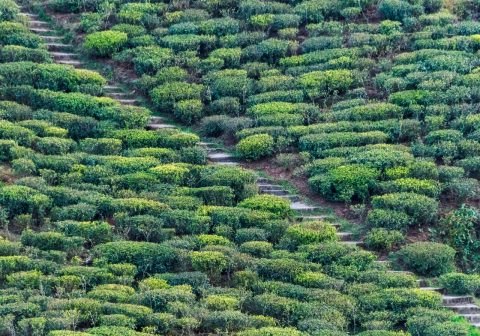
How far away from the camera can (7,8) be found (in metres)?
42.2

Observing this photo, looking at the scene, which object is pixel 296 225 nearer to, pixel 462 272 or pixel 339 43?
pixel 462 272

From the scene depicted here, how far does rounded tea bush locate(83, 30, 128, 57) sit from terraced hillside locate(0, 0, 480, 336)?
75 mm

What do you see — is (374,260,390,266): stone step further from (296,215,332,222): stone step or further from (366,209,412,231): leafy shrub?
(296,215,332,222): stone step

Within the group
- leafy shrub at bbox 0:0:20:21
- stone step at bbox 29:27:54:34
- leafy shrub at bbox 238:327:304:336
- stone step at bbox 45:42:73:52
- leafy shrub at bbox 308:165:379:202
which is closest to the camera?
leafy shrub at bbox 238:327:304:336

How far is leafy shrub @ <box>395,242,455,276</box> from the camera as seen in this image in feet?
108

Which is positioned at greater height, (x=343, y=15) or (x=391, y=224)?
(x=343, y=15)

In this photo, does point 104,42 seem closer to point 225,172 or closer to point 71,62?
point 71,62

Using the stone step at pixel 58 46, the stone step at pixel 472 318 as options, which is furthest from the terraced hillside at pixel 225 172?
the stone step at pixel 58 46

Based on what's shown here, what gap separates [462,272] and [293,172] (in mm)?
5923

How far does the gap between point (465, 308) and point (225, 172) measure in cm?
783

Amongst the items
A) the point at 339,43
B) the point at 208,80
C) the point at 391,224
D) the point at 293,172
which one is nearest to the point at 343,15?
the point at 339,43

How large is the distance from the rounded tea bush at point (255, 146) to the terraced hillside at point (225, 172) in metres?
0.07

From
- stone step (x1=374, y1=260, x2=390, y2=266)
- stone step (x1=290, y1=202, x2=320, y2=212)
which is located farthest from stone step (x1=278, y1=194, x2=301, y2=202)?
stone step (x1=374, y1=260, x2=390, y2=266)

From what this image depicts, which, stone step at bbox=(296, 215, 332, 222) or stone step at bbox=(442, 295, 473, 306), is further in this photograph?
stone step at bbox=(296, 215, 332, 222)
